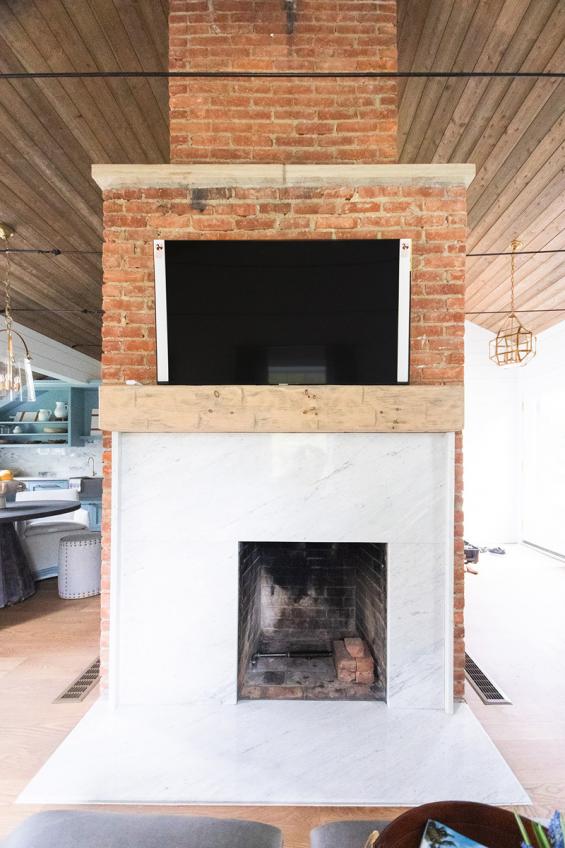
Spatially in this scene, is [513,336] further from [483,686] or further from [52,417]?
[52,417]

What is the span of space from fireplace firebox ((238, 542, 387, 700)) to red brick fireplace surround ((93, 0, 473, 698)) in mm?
→ 442

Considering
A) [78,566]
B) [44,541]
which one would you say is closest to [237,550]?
[78,566]

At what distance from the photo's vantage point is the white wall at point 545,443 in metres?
5.39

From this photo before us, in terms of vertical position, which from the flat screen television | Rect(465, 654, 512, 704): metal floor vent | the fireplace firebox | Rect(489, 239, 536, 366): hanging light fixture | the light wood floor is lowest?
Rect(465, 654, 512, 704): metal floor vent

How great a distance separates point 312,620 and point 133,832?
5.43 ft

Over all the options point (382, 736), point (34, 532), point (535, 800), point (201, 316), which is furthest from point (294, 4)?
point (34, 532)

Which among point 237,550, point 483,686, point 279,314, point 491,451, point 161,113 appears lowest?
point 483,686

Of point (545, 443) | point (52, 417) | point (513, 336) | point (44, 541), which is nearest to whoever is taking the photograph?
point (44, 541)

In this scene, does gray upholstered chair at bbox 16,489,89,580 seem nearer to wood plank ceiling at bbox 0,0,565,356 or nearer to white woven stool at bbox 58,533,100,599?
white woven stool at bbox 58,533,100,599

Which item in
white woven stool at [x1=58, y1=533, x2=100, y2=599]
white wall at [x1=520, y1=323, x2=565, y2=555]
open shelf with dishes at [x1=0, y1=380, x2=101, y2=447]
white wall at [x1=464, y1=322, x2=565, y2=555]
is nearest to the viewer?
white woven stool at [x1=58, y1=533, x2=100, y2=599]

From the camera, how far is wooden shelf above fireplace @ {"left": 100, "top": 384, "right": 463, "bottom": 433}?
204 centimetres

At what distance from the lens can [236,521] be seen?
6.84 feet

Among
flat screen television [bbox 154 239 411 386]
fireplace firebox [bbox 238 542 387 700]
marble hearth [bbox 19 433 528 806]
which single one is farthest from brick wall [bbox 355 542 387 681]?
flat screen television [bbox 154 239 411 386]

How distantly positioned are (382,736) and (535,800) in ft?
1.99
